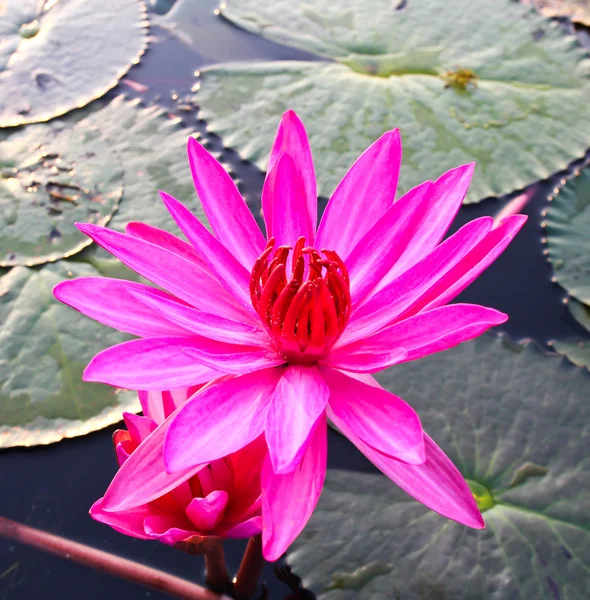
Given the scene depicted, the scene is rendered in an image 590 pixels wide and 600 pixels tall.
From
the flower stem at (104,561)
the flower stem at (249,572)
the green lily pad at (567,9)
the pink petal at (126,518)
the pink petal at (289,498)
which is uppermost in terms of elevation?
the green lily pad at (567,9)

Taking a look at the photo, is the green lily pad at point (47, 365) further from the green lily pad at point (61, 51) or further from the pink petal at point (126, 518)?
the green lily pad at point (61, 51)

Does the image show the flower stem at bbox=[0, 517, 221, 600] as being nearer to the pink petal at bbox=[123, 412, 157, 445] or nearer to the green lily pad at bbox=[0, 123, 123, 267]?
the pink petal at bbox=[123, 412, 157, 445]

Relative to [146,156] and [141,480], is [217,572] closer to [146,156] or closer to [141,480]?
[141,480]

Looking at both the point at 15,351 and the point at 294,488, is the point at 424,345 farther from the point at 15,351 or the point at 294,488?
the point at 15,351

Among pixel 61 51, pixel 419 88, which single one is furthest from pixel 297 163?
pixel 61 51

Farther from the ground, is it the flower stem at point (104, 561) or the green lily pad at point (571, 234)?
the green lily pad at point (571, 234)

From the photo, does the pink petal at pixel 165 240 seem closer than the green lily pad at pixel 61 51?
Yes

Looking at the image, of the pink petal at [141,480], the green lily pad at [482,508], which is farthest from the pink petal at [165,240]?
the green lily pad at [482,508]

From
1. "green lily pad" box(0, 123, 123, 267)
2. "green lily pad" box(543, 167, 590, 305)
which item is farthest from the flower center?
"green lily pad" box(543, 167, 590, 305)
